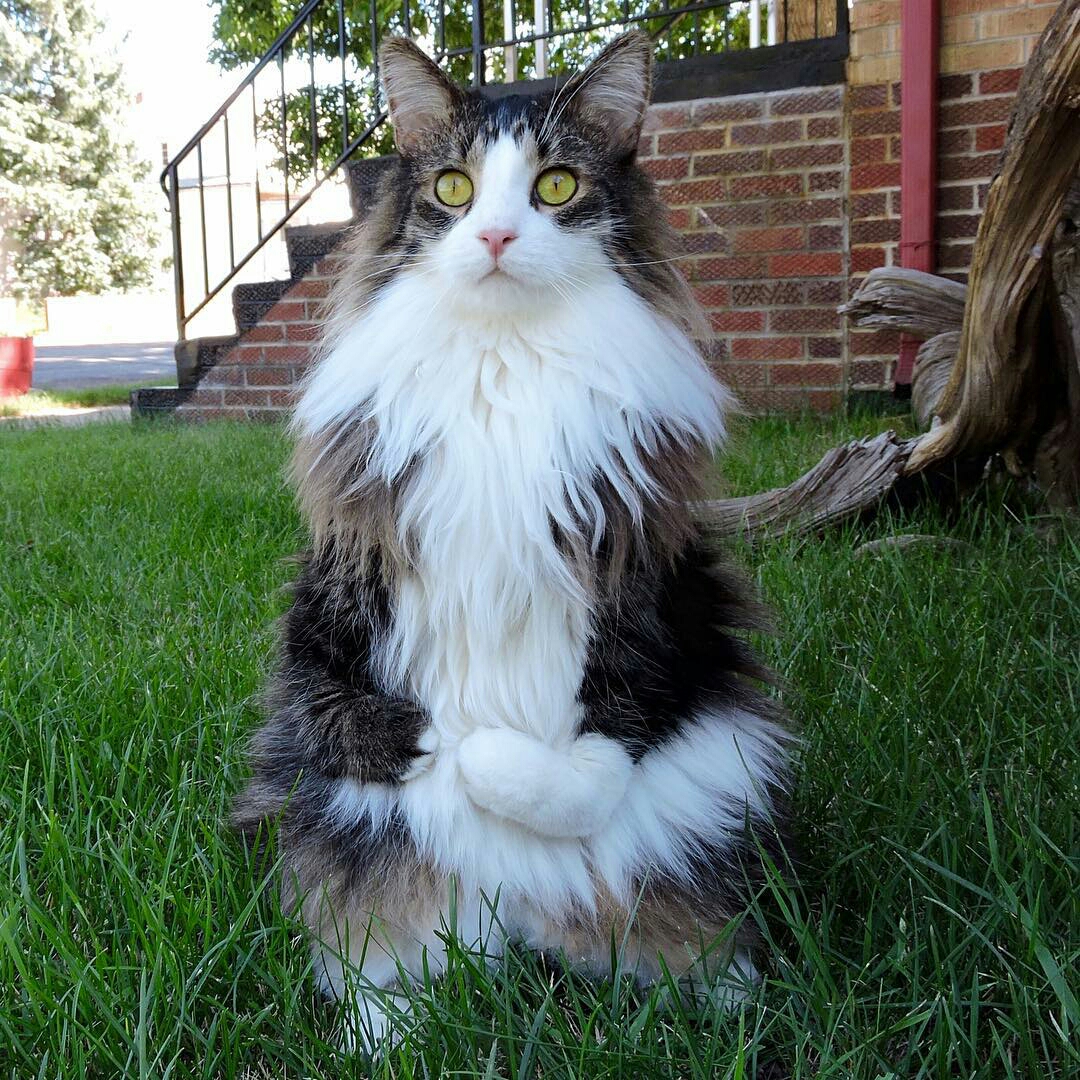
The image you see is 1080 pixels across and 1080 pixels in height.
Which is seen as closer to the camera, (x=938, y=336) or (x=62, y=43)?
(x=938, y=336)

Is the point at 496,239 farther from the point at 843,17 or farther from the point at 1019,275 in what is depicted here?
the point at 843,17

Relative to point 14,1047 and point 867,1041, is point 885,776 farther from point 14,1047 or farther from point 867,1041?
point 14,1047

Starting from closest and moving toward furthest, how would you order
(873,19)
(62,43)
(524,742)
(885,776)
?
1. (524,742)
2. (885,776)
3. (873,19)
4. (62,43)

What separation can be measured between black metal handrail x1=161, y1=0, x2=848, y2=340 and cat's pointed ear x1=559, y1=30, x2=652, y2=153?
12.6 ft

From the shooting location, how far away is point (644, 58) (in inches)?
58.0

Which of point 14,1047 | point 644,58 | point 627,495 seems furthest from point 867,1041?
point 644,58

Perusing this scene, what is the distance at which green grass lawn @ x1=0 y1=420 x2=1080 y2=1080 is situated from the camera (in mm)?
1186

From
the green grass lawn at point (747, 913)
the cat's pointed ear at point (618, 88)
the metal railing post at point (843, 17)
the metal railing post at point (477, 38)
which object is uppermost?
the metal railing post at point (477, 38)

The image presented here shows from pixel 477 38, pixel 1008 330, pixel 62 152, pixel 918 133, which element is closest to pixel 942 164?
pixel 918 133

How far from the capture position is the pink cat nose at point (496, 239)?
1.30 metres

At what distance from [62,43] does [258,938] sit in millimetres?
27388

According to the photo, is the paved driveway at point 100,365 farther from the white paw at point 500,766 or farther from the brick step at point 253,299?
the white paw at point 500,766

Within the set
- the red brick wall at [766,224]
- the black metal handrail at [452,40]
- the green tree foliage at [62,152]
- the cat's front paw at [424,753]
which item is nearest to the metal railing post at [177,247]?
the black metal handrail at [452,40]

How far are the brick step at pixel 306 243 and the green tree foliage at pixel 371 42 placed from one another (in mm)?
494
